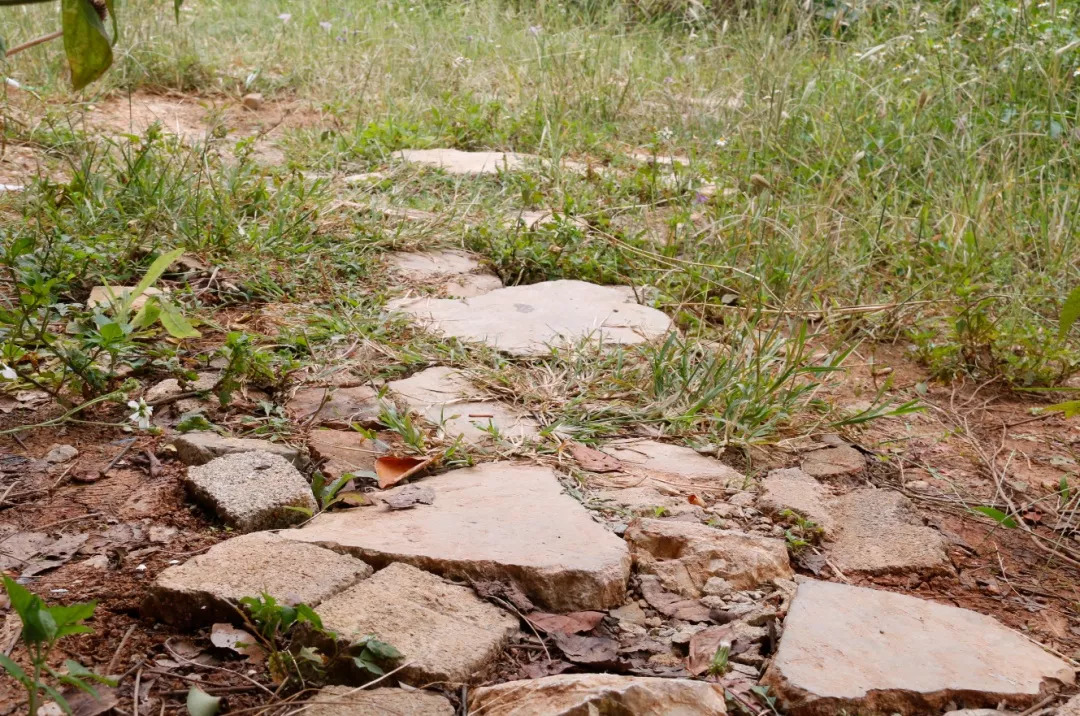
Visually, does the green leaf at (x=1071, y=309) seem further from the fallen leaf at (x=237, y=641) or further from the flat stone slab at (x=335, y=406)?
Result: the flat stone slab at (x=335, y=406)

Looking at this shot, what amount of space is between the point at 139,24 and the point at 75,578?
4.41m

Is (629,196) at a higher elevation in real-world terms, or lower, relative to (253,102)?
lower

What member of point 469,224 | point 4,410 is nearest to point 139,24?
point 469,224

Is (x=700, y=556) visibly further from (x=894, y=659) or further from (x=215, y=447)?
(x=215, y=447)

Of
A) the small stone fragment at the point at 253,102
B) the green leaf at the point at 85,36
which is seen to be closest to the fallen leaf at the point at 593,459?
the green leaf at the point at 85,36

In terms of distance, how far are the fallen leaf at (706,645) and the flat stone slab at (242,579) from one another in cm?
55

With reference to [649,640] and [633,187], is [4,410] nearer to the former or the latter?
[649,640]

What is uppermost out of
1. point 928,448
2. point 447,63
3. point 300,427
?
point 447,63

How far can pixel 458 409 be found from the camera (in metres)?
2.51

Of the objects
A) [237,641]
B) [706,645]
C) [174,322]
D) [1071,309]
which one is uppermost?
[1071,309]

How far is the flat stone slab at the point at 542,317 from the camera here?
A: 293 centimetres

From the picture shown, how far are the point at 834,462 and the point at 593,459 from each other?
61cm

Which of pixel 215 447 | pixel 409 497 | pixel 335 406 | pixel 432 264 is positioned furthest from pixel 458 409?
pixel 432 264

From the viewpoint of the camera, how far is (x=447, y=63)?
5.79m
